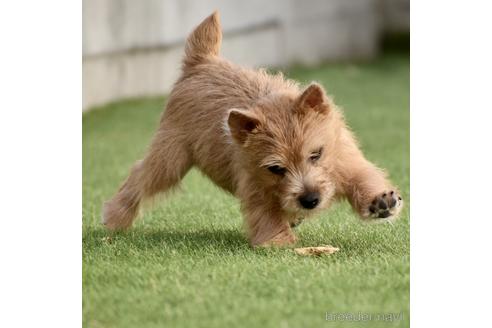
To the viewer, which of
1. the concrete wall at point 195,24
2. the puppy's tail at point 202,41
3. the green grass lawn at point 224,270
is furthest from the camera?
the concrete wall at point 195,24

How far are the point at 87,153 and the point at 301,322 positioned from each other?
485 centimetres

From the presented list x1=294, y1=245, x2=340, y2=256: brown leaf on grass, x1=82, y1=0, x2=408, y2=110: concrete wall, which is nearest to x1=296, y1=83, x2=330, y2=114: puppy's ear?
x1=294, y1=245, x2=340, y2=256: brown leaf on grass

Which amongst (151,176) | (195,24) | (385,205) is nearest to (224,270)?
(385,205)

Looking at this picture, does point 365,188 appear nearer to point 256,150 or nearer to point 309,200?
point 309,200

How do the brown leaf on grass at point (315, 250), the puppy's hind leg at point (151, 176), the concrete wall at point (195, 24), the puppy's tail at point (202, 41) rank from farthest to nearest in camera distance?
the concrete wall at point (195, 24)
the puppy's tail at point (202, 41)
the puppy's hind leg at point (151, 176)
the brown leaf on grass at point (315, 250)

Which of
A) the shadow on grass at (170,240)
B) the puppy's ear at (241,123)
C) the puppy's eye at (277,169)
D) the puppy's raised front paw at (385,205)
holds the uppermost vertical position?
the puppy's ear at (241,123)

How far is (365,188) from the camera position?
4.41 m

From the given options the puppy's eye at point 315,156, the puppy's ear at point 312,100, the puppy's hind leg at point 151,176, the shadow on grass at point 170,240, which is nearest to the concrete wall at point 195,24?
the puppy's hind leg at point 151,176

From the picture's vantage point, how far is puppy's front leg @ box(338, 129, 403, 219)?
14.3 feet

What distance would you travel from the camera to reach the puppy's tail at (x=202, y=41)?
16.7ft

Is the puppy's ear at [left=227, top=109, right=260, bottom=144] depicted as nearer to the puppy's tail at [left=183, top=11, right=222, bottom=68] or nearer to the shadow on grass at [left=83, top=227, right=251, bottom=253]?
the shadow on grass at [left=83, top=227, right=251, bottom=253]

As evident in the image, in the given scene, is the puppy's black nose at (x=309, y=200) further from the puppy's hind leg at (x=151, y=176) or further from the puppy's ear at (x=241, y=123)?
the puppy's hind leg at (x=151, y=176)

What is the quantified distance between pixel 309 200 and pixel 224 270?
2.10ft

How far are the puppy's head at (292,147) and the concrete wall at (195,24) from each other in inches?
198
